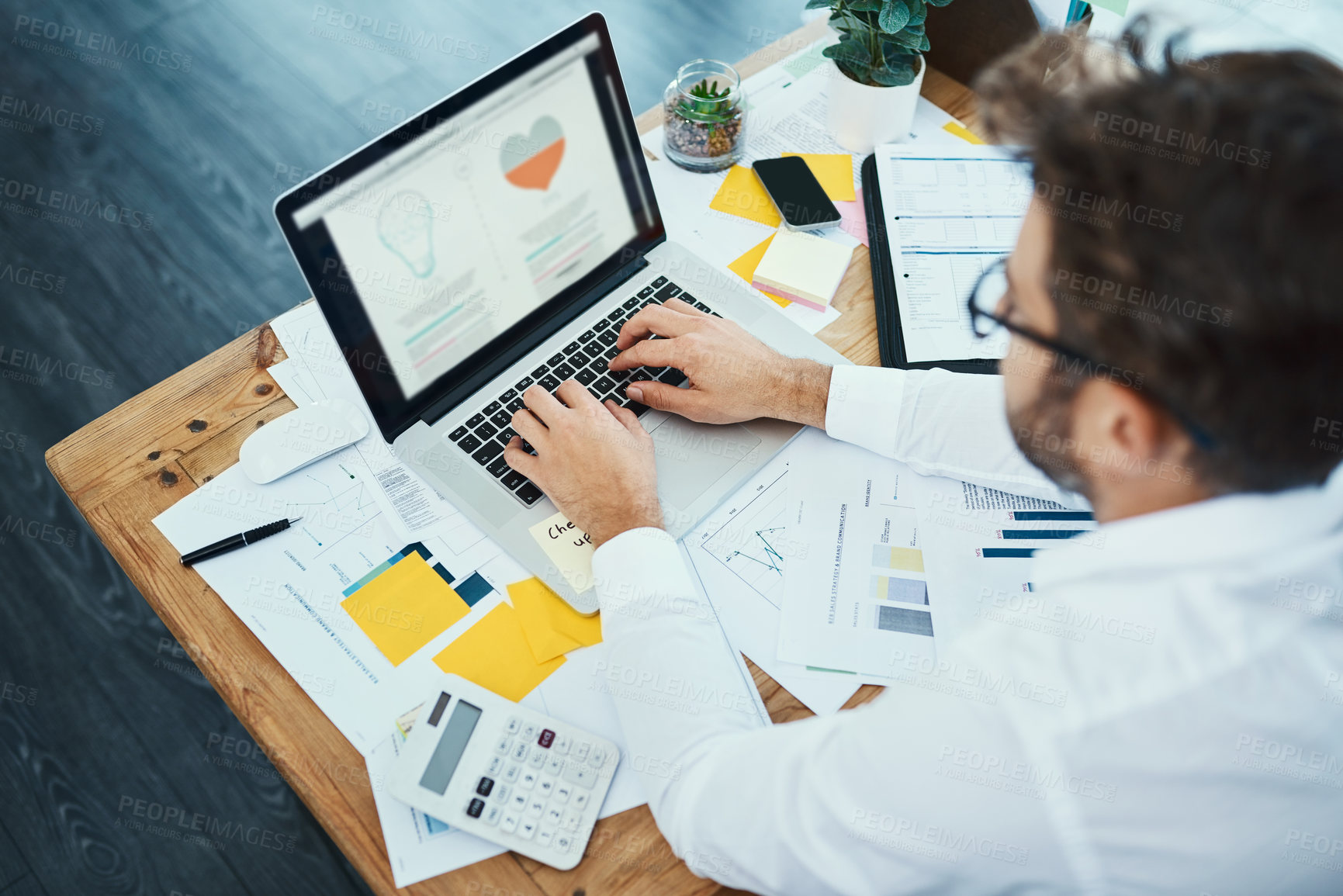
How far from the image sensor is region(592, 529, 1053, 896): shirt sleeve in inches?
23.5

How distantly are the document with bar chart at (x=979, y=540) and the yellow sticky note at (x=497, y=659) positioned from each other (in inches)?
15.4

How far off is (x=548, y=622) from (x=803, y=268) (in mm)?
583

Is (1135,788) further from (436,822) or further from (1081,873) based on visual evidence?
(436,822)

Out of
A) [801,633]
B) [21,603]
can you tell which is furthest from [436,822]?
[21,603]

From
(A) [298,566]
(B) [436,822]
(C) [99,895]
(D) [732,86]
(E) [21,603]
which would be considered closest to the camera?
(B) [436,822]

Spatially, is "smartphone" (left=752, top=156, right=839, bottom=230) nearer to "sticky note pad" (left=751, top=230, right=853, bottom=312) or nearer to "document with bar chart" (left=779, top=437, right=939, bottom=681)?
"sticky note pad" (left=751, top=230, right=853, bottom=312)

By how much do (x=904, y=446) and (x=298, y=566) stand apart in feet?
2.15

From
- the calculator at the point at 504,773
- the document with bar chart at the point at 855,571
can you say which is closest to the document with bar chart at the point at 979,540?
the document with bar chart at the point at 855,571

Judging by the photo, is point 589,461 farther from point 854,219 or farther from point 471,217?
point 854,219

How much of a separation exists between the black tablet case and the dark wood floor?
121 cm

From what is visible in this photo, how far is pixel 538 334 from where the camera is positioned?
3.35 feet

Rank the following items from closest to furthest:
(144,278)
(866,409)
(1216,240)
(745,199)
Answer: (1216,240), (866,409), (745,199), (144,278)

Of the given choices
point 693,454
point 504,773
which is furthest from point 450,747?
→ point 693,454

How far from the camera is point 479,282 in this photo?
94 centimetres
